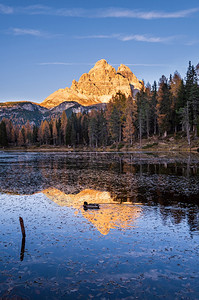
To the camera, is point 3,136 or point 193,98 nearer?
point 193,98

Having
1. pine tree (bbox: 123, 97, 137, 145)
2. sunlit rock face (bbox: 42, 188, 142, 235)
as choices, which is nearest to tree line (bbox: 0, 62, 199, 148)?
pine tree (bbox: 123, 97, 137, 145)

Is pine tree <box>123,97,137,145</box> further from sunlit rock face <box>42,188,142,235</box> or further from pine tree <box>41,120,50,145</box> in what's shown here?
sunlit rock face <box>42,188,142,235</box>

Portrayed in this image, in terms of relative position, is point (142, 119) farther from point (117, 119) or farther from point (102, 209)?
point (102, 209)

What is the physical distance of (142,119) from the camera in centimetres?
9706

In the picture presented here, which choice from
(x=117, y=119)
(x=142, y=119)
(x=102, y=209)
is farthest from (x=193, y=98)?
(x=102, y=209)

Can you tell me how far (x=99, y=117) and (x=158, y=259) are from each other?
372 feet

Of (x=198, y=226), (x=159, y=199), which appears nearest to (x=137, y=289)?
(x=198, y=226)

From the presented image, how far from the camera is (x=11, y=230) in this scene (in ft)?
43.1

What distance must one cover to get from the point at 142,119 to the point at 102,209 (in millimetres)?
83642

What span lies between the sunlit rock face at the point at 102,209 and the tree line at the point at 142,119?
55807mm

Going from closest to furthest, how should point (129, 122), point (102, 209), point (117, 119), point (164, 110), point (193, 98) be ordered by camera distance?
point (102, 209), point (193, 98), point (164, 110), point (129, 122), point (117, 119)

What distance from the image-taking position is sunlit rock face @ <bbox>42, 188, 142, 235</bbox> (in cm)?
1380

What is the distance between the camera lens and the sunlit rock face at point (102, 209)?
13.8 metres

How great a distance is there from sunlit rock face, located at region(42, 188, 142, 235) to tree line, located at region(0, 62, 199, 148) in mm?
55807
